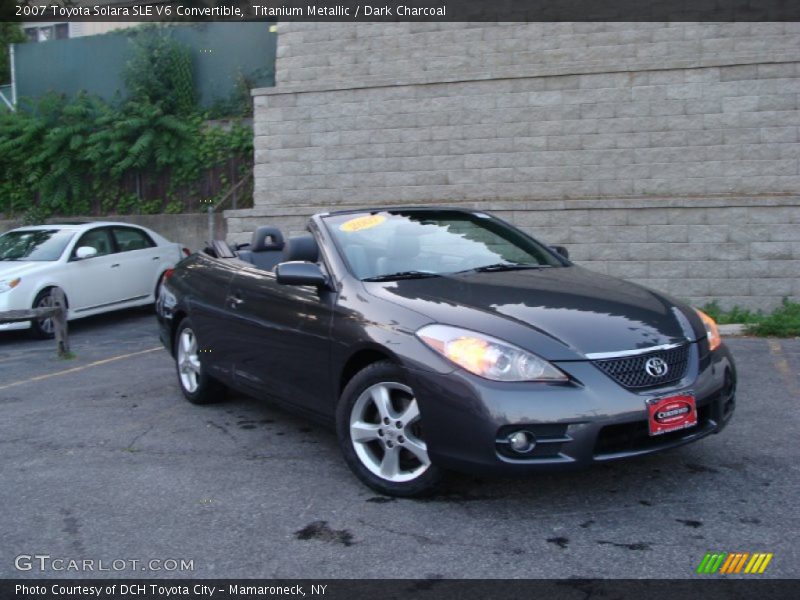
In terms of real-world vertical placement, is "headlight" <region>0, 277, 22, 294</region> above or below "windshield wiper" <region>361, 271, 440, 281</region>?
below

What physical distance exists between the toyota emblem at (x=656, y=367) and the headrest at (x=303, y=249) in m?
2.14

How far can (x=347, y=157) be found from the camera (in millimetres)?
12344

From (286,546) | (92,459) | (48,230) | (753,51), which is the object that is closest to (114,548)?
(286,546)

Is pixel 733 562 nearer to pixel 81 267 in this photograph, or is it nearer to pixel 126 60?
pixel 81 267

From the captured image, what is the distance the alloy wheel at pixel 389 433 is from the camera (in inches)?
170

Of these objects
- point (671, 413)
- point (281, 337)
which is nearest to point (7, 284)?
point (281, 337)

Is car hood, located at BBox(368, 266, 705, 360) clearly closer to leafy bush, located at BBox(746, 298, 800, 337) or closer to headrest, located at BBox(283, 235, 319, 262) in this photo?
headrest, located at BBox(283, 235, 319, 262)

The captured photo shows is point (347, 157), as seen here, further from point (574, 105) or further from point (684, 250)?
point (684, 250)

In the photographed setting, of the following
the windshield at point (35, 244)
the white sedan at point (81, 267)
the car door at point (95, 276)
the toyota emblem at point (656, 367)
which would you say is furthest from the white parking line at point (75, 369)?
the toyota emblem at point (656, 367)

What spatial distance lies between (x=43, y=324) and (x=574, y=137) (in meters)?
7.14

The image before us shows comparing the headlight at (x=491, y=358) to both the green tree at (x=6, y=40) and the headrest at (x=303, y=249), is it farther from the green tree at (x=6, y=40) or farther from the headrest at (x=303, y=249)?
the green tree at (x=6, y=40)

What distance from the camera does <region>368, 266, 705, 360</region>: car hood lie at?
413 cm

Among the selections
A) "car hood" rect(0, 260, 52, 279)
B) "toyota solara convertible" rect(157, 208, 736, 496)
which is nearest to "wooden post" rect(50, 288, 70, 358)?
"car hood" rect(0, 260, 52, 279)

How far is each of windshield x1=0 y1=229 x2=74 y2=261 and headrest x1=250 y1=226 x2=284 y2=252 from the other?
5975 millimetres
